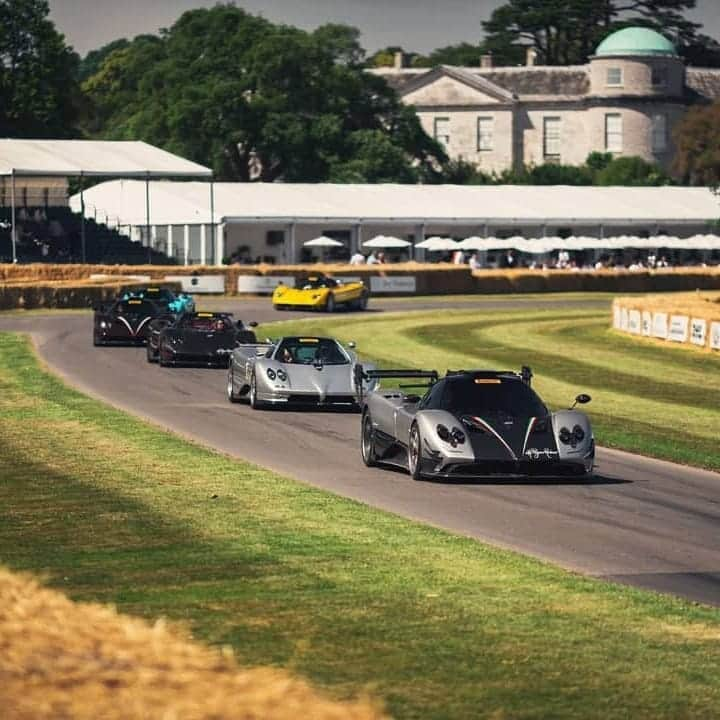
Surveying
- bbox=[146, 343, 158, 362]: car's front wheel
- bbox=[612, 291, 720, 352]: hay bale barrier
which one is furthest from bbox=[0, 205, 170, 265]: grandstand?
bbox=[146, 343, 158, 362]: car's front wheel

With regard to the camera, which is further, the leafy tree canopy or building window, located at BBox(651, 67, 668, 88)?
building window, located at BBox(651, 67, 668, 88)

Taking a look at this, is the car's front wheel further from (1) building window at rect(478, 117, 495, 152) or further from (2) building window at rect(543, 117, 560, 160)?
(2) building window at rect(543, 117, 560, 160)

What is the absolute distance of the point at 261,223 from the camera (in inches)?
3920

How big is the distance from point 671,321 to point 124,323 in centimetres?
1691

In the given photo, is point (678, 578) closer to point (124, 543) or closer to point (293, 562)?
point (293, 562)

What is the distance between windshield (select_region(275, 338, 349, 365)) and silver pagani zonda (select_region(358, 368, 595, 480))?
30.0ft

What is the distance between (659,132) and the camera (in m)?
157

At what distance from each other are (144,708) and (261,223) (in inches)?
3545

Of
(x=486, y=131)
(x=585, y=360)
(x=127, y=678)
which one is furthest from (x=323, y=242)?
(x=127, y=678)

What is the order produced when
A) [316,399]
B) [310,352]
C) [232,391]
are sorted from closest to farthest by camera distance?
[316,399] < [310,352] < [232,391]

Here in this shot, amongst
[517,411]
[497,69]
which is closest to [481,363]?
[517,411]

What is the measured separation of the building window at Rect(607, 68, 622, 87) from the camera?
155750mm

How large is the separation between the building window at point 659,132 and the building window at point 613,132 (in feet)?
9.36

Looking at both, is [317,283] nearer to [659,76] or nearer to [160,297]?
[160,297]
